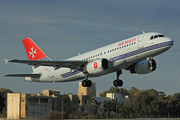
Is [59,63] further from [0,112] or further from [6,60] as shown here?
[0,112]

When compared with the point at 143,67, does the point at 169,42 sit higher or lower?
higher

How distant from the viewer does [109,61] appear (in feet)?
136

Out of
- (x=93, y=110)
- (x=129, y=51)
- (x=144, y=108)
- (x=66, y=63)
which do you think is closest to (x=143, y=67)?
(x=129, y=51)

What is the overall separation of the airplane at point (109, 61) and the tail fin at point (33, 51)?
378 cm

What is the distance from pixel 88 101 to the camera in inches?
3932

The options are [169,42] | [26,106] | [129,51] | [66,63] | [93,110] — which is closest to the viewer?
[169,42]

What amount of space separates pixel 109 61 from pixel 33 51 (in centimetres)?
2077

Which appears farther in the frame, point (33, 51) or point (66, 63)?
point (33, 51)

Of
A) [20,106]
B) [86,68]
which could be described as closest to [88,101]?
[20,106]

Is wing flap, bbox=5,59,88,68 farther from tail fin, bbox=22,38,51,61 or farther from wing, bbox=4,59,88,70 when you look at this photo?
tail fin, bbox=22,38,51,61

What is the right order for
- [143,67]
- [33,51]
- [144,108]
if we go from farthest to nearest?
1. [144,108]
2. [33,51]
3. [143,67]

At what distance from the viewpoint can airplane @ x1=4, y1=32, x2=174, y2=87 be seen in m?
38.8

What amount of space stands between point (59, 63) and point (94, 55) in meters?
5.39

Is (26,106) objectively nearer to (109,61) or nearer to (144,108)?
(144,108)
